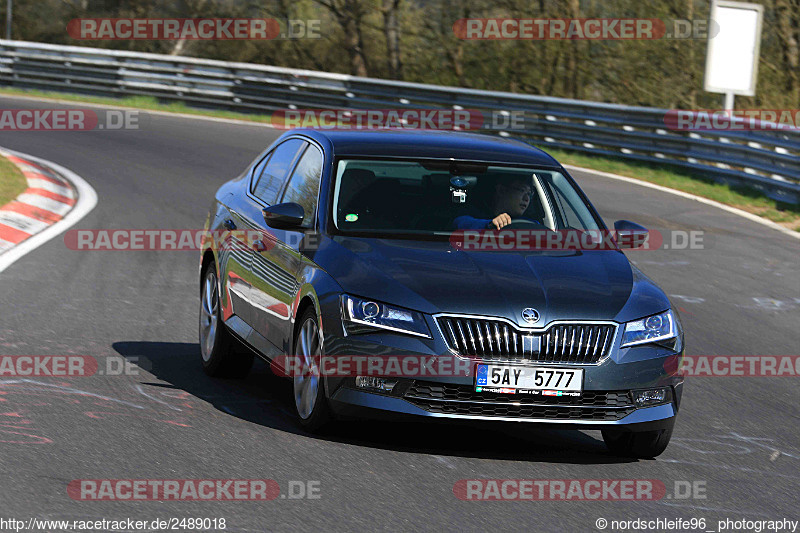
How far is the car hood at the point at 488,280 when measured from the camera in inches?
244

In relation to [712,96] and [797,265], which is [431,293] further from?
[712,96]

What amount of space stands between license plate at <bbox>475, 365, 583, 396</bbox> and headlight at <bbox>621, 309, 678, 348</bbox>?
340 mm

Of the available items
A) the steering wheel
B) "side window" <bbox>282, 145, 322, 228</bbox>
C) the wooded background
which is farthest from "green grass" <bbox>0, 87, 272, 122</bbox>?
the steering wheel

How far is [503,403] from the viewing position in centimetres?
617

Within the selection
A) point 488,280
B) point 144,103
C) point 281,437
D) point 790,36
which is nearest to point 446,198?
point 488,280

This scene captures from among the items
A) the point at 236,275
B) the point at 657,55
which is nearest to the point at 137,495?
the point at 236,275

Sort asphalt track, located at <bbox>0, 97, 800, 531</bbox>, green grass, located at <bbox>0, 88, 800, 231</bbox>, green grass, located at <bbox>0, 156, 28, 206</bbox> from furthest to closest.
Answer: green grass, located at <bbox>0, 88, 800, 231</bbox>, green grass, located at <bbox>0, 156, 28, 206</bbox>, asphalt track, located at <bbox>0, 97, 800, 531</bbox>

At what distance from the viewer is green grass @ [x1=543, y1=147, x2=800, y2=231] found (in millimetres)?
18297

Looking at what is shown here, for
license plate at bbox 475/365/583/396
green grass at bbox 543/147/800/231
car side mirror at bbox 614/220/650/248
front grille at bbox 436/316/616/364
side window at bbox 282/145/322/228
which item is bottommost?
green grass at bbox 543/147/800/231

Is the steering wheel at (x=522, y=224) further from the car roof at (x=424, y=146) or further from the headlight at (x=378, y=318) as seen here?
the headlight at (x=378, y=318)

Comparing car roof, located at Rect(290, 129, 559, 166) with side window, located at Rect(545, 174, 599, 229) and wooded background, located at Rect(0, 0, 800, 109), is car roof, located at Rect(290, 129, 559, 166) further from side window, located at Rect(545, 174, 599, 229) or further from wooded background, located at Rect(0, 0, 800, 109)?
wooded background, located at Rect(0, 0, 800, 109)

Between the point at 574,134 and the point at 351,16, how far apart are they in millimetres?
14139

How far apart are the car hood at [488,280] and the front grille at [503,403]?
0.36 metres

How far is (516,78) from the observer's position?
33281 mm
